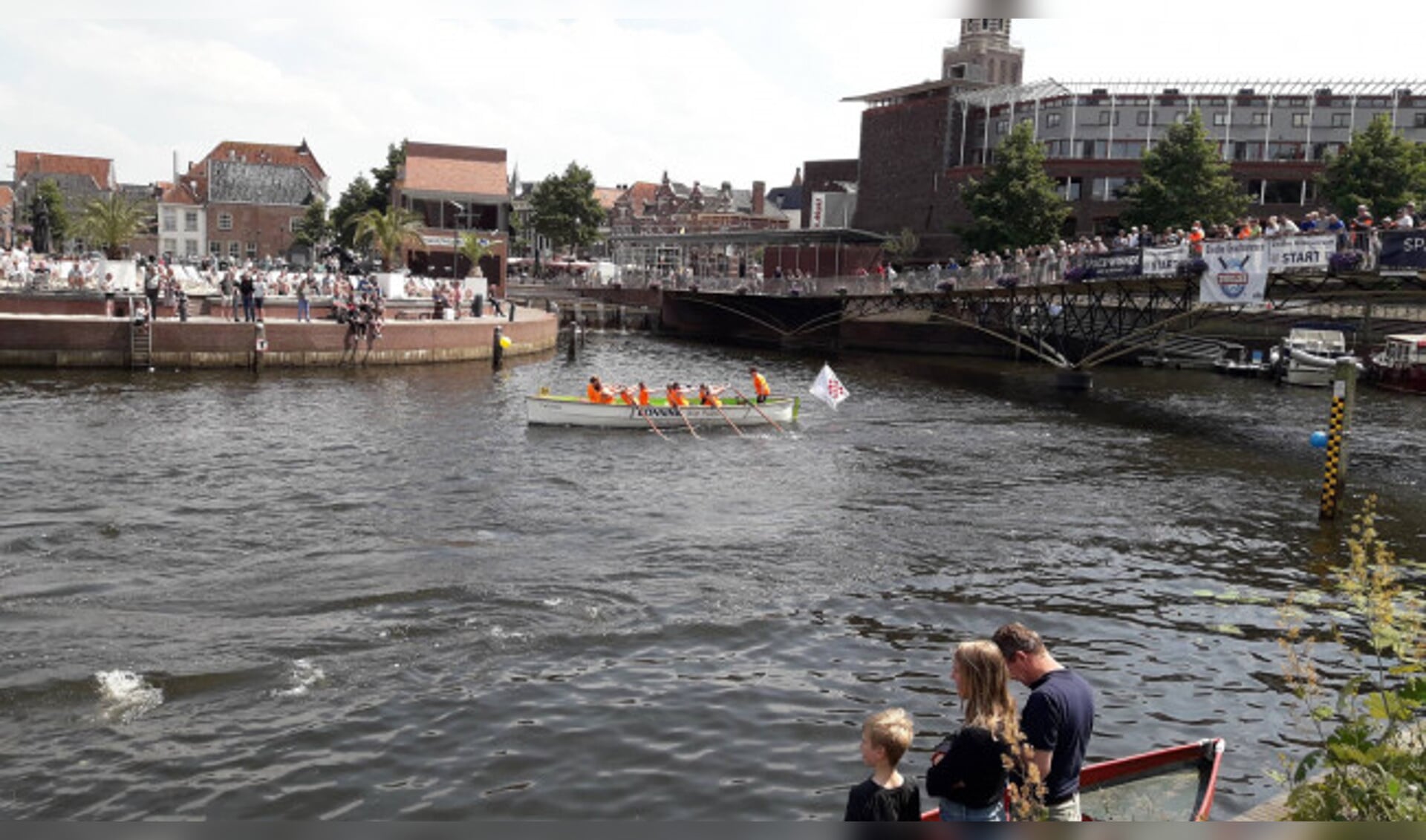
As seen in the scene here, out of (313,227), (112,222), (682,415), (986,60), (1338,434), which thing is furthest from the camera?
(986,60)

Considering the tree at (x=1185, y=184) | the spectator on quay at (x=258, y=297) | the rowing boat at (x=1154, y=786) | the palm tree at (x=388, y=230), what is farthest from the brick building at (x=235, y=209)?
the rowing boat at (x=1154, y=786)

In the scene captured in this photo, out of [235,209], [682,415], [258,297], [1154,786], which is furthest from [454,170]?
[1154,786]

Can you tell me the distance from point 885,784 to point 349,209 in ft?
381

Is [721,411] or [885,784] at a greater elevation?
[885,784]

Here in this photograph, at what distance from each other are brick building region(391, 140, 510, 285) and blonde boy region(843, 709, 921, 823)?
276 feet

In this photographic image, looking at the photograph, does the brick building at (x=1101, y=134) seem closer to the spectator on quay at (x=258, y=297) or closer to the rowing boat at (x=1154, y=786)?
the spectator on quay at (x=258, y=297)

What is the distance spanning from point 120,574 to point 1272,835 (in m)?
18.5

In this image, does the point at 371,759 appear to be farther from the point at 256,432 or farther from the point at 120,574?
the point at 256,432

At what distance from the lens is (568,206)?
115 meters

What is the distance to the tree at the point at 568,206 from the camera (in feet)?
377

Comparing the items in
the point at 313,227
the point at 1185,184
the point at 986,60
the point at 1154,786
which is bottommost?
the point at 1154,786

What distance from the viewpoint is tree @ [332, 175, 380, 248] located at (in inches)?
4491

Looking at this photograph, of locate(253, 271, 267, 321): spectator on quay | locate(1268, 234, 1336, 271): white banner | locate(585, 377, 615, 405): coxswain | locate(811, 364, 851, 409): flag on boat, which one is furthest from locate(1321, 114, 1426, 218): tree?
locate(253, 271, 267, 321): spectator on quay

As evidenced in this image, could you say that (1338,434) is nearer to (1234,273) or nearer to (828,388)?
(1234,273)
